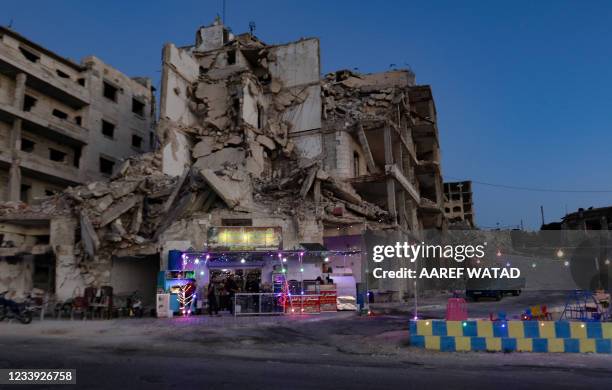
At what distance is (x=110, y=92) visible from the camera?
45500 mm

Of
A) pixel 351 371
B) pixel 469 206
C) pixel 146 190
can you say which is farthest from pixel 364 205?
pixel 469 206

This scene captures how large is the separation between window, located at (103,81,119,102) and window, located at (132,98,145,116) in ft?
7.92

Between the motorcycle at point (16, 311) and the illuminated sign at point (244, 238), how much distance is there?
7484 mm

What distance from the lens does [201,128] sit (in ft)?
129

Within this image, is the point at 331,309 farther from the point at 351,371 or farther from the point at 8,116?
the point at 8,116

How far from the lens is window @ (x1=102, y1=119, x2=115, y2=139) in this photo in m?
44.1

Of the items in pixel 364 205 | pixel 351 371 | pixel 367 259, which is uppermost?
pixel 364 205

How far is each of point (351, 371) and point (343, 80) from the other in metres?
42.7

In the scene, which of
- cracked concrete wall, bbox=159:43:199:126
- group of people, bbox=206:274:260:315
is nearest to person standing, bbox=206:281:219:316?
group of people, bbox=206:274:260:315

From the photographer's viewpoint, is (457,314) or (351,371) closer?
(351,371)

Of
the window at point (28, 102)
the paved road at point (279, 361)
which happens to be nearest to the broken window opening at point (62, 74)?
the window at point (28, 102)

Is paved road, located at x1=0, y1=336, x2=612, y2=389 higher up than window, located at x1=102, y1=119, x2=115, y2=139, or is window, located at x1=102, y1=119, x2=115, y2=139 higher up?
window, located at x1=102, y1=119, x2=115, y2=139

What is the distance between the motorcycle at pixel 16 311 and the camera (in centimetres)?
1639

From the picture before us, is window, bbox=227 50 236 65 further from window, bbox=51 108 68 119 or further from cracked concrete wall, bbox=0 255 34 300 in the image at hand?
cracked concrete wall, bbox=0 255 34 300
